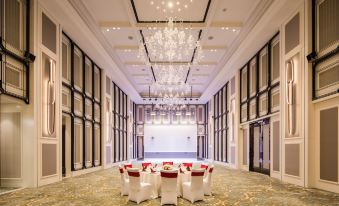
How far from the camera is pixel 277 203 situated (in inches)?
217

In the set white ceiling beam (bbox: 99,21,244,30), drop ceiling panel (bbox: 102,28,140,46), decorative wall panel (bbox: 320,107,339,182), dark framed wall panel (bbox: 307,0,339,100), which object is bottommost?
decorative wall panel (bbox: 320,107,339,182)

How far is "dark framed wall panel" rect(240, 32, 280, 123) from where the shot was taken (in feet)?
31.9

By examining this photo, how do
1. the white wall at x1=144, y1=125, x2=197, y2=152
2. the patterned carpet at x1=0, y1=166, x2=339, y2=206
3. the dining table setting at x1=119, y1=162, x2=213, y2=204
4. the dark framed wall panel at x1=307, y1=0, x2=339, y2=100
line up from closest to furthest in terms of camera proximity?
the patterned carpet at x1=0, y1=166, x2=339, y2=206, the dining table setting at x1=119, y1=162, x2=213, y2=204, the dark framed wall panel at x1=307, y1=0, x2=339, y2=100, the white wall at x1=144, y1=125, x2=197, y2=152

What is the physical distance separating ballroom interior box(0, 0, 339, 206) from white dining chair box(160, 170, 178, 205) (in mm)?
20

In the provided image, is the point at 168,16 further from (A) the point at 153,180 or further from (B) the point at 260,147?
(B) the point at 260,147

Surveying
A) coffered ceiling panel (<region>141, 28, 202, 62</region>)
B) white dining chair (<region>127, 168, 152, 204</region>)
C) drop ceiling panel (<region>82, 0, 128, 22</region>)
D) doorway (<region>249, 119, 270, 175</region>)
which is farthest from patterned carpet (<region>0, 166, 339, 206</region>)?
coffered ceiling panel (<region>141, 28, 202, 62</region>)

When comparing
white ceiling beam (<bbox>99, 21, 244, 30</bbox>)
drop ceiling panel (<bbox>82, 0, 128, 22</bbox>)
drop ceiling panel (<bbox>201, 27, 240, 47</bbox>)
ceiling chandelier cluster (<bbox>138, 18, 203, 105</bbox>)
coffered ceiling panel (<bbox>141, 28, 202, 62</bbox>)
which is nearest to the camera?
drop ceiling panel (<bbox>82, 0, 128, 22</bbox>)

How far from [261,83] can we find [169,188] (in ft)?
22.3

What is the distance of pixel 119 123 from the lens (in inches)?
701

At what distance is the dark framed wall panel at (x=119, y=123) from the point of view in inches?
655

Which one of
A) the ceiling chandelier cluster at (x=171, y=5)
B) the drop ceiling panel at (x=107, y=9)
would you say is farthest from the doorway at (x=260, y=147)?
the drop ceiling panel at (x=107, y=9)

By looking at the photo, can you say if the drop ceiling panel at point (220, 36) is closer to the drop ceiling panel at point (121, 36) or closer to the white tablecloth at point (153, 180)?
the drop ceiling panel at point (121, 36)

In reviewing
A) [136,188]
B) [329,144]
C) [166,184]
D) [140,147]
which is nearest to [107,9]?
[136,188]

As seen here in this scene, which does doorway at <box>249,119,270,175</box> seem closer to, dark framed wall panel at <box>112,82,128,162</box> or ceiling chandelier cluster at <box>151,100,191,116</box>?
dark framed wall panel at <box>112,82,128,162</box>
